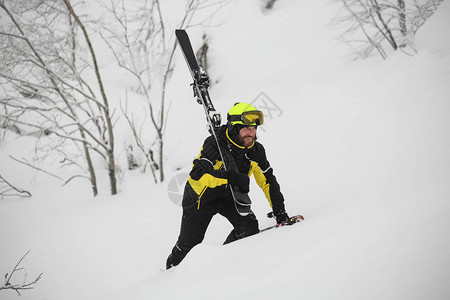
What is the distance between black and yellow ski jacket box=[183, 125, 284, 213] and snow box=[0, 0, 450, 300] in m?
0.53

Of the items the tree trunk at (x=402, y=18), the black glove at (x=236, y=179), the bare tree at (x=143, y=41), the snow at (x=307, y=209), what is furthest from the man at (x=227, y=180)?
the tree trunk at (x=402, y=18)

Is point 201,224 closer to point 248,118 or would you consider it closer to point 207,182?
point 207,182

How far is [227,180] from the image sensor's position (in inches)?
89.0

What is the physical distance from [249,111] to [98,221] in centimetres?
406

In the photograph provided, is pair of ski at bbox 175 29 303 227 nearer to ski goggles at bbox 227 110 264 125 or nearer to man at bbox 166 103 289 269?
man at bbox 166 103 289 269

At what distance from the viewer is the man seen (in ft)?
7.39

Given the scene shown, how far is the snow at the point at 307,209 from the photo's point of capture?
44.6 inches

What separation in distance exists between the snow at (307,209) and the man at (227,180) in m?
0.50

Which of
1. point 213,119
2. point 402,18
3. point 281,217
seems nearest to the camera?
point 281,217

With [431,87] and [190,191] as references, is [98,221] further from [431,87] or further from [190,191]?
[431,87]

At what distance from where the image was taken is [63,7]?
475 centimetres

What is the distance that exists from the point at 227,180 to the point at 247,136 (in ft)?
1.66

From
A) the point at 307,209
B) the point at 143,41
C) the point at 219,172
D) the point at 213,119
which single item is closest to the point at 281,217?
the point at 307,209

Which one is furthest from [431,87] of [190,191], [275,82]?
[275,82]
